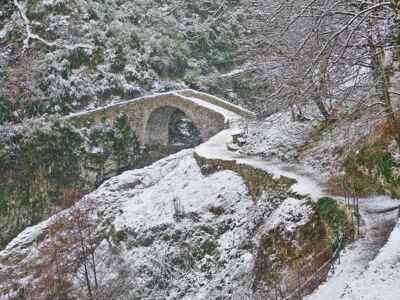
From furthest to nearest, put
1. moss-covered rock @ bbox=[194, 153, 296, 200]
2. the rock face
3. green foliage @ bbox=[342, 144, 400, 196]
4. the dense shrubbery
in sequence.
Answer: the dense shrubbery → moss-covered rock @ bbox=[194, 153, 296, 200] → the rock face → green foliage @ bbox=[342, 144, 400, 196]

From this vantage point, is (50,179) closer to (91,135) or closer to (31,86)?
(91,135)

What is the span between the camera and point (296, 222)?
9672 millimetres

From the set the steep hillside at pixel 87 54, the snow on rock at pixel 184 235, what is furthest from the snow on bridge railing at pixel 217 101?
the snow on rock at pixel 184 235

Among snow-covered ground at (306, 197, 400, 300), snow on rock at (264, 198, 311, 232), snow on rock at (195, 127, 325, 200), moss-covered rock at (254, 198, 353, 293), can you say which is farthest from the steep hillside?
snow-covered ground at (306, 197, 400, 300)

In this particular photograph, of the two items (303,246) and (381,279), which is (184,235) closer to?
(303,246)

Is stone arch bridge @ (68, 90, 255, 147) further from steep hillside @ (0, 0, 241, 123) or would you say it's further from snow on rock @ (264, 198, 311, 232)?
snow on rock @ (264, 198, 311, 232)

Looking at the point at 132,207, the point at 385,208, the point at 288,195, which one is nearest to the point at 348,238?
the point at 385,208

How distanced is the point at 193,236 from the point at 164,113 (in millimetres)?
14421

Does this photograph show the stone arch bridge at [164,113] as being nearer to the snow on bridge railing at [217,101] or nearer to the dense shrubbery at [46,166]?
the snow on bridge railing at [217,101]

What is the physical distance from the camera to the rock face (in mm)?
9938

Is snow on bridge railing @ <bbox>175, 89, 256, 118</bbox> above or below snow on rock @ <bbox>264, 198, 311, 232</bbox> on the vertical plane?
above

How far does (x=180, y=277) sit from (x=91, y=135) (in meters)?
14.3

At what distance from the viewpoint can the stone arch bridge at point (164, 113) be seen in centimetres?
A: 2319

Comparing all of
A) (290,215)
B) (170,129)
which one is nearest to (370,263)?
(290,215)
